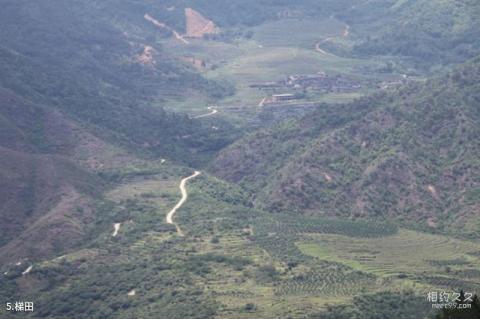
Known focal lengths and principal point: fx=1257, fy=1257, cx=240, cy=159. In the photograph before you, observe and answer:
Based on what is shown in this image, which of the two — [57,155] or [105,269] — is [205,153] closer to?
[57,155]

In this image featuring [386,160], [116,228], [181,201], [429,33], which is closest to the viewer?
[116,228]

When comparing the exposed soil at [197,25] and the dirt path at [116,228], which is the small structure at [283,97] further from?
the dirt path at [116,228]

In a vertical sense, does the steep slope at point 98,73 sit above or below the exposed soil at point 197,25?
below

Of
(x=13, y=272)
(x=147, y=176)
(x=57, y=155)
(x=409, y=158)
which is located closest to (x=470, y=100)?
(x=409, y=158)

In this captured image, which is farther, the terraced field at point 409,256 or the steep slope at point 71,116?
the steep slope at point 71,116

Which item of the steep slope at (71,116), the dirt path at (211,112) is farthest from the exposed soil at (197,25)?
the dirt path at (211,112)

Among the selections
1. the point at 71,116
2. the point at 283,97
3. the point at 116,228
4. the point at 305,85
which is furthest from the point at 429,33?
the point at 116,228

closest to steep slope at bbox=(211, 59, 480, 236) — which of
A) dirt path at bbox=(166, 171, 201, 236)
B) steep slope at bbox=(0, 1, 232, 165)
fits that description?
dirt path at bbox=(166, 171, 201, 236)

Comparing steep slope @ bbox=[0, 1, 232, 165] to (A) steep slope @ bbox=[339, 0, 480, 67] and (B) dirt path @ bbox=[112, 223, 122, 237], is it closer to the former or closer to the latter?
(B) dirt path @ bbox=[112, 223, 122, 237]

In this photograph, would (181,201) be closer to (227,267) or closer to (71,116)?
(227,267)
